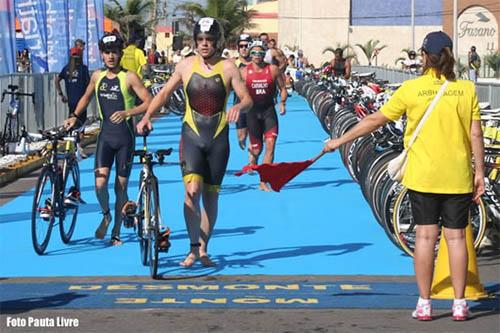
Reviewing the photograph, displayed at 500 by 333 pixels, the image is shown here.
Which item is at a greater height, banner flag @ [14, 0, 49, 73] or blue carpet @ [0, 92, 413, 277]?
banner flag @ [14, 0, 49, 73]

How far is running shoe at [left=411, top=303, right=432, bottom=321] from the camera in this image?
26.2 feet

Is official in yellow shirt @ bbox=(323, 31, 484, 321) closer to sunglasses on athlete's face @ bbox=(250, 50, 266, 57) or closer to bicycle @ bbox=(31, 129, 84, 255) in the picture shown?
bicycle @ bbox=(31, 129, 84, 255)

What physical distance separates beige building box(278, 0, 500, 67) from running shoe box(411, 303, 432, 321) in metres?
82.0

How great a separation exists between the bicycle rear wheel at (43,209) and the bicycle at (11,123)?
8726mm

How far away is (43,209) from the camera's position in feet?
36.4

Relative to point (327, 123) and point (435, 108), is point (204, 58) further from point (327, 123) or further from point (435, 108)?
point (327, 123)

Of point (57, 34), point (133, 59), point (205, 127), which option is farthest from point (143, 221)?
point (57, 34)

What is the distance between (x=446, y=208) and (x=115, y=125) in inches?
167

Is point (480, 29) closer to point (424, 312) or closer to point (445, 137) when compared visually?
point (445, 137)

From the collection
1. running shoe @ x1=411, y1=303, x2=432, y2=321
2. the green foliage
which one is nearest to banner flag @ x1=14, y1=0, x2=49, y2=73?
running shoe @ x1=411, y1=303, x2=432, y2=321

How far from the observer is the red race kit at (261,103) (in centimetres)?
1642

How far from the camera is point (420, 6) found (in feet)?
316

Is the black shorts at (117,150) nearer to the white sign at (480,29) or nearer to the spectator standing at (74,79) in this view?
the spectator standing at (74,79)

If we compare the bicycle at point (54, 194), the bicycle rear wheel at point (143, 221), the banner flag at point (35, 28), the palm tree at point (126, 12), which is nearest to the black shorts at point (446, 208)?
the bicycle rear wheel at point (143, 221)
